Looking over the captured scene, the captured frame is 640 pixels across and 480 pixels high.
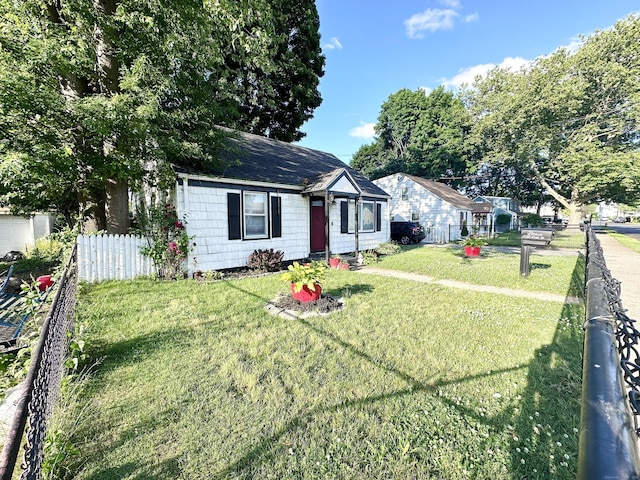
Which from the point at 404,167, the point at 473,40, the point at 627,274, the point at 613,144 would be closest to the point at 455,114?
the point at 404,167

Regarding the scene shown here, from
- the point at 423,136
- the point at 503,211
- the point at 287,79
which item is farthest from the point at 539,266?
the point at 503,211

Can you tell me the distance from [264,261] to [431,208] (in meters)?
17.2

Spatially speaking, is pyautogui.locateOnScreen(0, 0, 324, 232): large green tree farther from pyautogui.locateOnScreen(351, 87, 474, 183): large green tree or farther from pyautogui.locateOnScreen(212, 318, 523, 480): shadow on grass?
pyautogui.locateOnScreen(351, 87, 474, 183): large green tree

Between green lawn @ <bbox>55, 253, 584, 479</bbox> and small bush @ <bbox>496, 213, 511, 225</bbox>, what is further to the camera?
small bush @ <bbox>496, 213, 511, 225</bbox>

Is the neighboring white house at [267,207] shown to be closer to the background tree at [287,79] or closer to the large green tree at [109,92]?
the large green tree at [109,92]

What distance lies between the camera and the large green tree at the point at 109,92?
544 cm

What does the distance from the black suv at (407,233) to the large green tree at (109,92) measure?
44.2 ft

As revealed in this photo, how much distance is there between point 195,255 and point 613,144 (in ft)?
116

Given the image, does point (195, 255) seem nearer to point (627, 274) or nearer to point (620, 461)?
point (620, 461)

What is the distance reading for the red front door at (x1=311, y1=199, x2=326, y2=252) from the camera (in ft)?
38.3

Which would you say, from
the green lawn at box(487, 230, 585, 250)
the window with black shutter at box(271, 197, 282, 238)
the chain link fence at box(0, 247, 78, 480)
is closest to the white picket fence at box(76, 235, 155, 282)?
the window with black shutter at box(271, 197, 282, 238)

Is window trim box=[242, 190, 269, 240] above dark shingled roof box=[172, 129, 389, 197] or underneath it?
underneath

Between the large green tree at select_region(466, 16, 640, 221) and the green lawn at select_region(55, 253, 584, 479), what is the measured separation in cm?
2778

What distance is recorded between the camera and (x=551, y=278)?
7.86 meters
